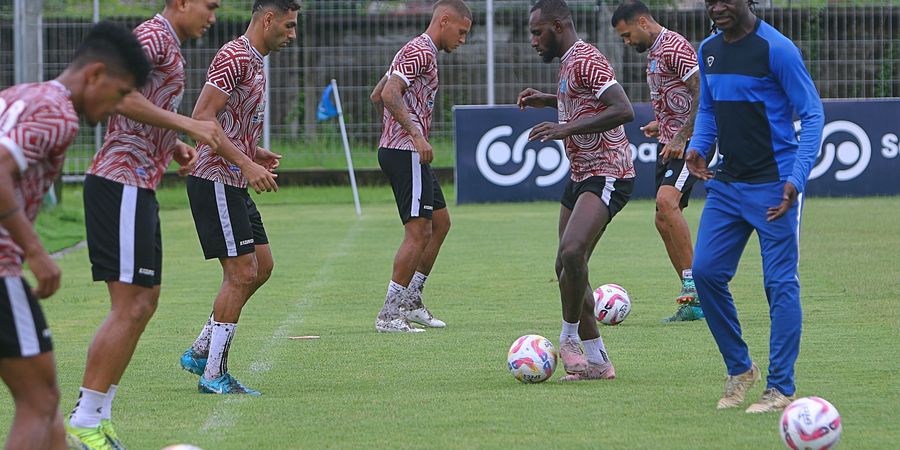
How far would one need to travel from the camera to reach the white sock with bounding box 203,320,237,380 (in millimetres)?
7684

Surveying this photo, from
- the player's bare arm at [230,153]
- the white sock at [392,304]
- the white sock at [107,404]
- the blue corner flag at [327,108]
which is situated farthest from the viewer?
the blue corner flag at [327,108]

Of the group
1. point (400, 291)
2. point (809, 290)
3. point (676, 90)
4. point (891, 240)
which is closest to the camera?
point (400, 291)

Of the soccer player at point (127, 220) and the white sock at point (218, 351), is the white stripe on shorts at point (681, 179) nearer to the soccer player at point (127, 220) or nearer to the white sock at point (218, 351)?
the white sock at point (218, 351)

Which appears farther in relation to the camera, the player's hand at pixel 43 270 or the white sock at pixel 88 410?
the white sock at pixel 88 410

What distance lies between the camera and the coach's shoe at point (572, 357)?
8070 millimetres

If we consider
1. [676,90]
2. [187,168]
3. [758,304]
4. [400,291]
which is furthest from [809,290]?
[187,168]

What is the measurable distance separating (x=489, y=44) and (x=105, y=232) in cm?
1858

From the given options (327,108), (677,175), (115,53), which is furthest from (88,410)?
(327,108)

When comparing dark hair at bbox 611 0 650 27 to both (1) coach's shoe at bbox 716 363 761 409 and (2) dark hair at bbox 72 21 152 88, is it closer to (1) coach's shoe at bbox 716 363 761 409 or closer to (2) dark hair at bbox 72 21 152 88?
(1) coach's shoe at bbox 716 363 761 409

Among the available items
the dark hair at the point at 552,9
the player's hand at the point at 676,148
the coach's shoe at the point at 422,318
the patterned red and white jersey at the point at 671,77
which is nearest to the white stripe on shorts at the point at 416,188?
the coach's shoe at the point at 422,318

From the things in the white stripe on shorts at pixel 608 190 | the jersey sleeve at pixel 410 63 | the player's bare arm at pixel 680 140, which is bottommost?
the white stripe on shorts at pixel 608 190

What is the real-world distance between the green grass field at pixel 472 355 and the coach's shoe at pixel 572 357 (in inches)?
7.4

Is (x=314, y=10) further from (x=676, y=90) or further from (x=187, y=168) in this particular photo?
(x=187, y=168)

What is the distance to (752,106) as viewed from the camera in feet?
22.6
